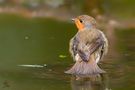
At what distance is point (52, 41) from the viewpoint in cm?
1319

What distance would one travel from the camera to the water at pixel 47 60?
8.41 metres

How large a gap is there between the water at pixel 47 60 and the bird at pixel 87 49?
7.0 inches

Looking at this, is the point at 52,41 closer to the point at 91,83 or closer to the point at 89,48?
the point at 89,48

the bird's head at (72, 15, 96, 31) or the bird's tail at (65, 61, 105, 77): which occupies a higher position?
the bird's head at (72, 15, 96, 31)

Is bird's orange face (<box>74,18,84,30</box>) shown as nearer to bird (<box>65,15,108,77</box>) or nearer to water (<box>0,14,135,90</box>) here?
bird (<box>65,15,108,77</box>)

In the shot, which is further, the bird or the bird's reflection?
the bird

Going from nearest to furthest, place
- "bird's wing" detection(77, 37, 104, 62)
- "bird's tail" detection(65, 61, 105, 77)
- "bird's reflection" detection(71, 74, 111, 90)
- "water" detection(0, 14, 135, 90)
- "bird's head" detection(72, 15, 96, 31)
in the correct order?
"bird's reflection" detection(71, 74, 111, 90), "water" detection(0, 14, 135, 90), "bird's tail" detection(65, 61, 105, 77), "bird's wing" detection(77, 37, 104, 62), "bird's head" detection(72, 15, 96, 31)

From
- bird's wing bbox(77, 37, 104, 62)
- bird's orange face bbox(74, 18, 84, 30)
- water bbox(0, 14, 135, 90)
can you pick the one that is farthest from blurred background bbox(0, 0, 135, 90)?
bird's orange face bbox(74, 18, 84, 30)

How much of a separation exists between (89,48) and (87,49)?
57 mm

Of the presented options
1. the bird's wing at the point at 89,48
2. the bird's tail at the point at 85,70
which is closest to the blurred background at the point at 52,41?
the bird's tail at the point at 85,70

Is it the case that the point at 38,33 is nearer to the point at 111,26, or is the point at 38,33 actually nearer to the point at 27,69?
the point at 111,26

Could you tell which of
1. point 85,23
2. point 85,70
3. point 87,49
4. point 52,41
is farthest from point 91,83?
point 52,41

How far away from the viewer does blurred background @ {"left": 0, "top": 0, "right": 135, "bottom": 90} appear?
28.7 ft

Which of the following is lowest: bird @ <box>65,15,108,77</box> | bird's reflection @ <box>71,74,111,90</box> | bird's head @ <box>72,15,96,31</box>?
bird's reflection @ <box>71,74,111,90</box>
